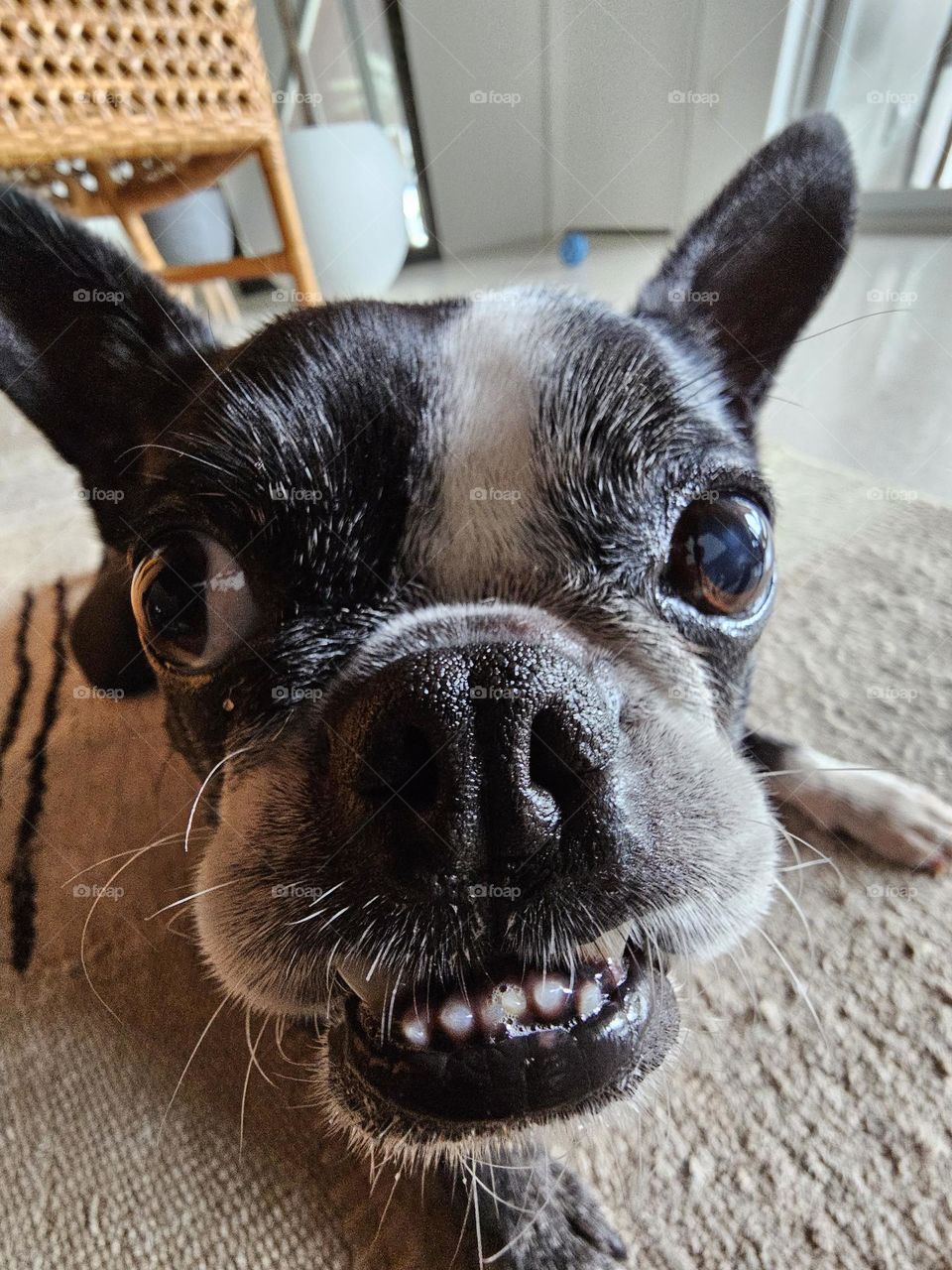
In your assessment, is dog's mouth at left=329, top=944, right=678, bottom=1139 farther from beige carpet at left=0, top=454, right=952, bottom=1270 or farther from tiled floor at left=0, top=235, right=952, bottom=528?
tiled floor at left=0, top=235, right=952, bottom=528

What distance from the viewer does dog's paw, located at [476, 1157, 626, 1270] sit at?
0.69 m

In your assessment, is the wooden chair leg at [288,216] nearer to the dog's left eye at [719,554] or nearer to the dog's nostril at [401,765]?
the dog's left eye at [719,554]

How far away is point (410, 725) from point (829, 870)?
83 centimetres

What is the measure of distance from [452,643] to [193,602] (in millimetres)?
319

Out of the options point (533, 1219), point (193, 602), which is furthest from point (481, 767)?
point (533, 1219)

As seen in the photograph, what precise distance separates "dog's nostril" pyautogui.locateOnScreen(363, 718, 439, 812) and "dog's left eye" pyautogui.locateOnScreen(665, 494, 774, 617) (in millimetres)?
380

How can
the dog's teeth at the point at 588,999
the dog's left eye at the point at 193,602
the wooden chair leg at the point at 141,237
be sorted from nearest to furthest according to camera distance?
1. the dog's teeth at the point at 588,999
2. the dog's left eye at the point at 193,602
3. the wooden chair leg at the point at 141,237

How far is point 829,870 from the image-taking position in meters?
1.05

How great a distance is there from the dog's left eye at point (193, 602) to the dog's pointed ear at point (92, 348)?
0.24 meters

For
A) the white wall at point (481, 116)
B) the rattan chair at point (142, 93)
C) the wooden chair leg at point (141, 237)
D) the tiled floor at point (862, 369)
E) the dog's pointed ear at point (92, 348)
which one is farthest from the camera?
the wooden chair leg at point (141, 237)

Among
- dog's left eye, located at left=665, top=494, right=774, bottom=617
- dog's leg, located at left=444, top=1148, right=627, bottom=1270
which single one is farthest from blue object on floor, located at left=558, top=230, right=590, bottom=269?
dog's leg, located at left=444, top=1148, right=627, bottom=1270

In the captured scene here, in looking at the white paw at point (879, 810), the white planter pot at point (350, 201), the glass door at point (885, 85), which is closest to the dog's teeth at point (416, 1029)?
the white paw at point (879, 810)

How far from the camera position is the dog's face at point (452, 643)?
1.78 ft

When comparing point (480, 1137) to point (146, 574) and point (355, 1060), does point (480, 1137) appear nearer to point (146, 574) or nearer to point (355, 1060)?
point (355, 1060)
